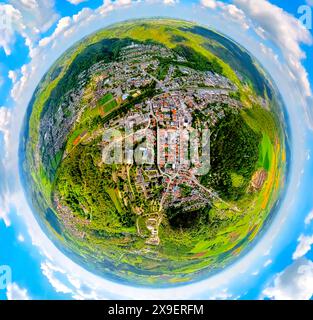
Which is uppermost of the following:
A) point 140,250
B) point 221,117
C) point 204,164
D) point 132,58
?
point 132,58

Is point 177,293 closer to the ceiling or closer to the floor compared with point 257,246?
closer to the floor

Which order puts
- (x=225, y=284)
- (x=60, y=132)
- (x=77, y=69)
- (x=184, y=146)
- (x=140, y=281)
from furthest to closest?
1. (x=225, y=284)
2. (x=140, y=281)
3. (x=77, y=69)
4. (x=60, y=132)
5. (x=184, y=146)

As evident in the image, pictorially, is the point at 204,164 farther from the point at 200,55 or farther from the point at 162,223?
the point at 200,55

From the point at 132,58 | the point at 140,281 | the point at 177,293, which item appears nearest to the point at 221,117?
the point at 132,58

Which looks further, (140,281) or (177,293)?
(177,293)

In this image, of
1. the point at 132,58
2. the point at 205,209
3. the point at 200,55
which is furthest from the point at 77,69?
the point at 205,209

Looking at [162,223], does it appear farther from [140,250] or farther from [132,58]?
[132,58]

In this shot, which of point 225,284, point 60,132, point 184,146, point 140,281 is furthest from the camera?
point 225,284
